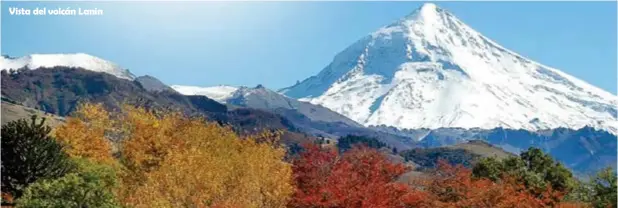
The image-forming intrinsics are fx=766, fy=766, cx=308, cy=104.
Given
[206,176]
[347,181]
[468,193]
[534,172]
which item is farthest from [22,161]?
[534,172]

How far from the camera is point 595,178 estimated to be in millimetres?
85938

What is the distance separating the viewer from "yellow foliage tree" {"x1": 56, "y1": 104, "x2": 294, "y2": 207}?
56.5 meters

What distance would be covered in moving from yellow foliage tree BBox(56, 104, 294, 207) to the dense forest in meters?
0.11

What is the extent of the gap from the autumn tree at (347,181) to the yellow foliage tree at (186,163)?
2072 millimetres

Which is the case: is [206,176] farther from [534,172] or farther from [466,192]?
[534,172]

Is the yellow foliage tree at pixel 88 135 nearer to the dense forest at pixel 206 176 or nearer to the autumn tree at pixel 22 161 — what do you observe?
the dense forest at pixel 206 176

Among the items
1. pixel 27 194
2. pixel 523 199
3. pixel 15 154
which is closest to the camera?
pixel 27 194

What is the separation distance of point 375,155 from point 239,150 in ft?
49.6

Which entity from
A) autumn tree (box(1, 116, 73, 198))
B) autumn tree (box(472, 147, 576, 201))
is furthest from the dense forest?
autumn tree (box(472, 147, 576, 201))

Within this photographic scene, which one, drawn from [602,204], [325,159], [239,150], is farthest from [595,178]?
[239,150]

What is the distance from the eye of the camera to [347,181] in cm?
6706

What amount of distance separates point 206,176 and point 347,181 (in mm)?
14791

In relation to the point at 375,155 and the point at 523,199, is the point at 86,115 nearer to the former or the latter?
the point at 375,155

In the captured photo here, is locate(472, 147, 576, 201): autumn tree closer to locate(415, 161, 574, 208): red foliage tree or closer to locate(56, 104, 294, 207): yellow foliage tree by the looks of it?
locate(415, 161, 574, 208): red foliage tree
